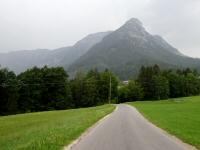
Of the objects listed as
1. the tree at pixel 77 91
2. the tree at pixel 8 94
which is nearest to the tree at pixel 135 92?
the tree at pixel 77 91

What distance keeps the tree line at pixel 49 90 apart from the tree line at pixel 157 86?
792 cm

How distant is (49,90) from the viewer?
367 ft

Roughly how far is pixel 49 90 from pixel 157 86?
48.1 metres

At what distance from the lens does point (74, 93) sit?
127 metres

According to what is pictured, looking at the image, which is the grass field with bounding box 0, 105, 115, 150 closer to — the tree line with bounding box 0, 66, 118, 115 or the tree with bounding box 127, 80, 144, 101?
the tree line with bounding box 0, 66, 118, 115

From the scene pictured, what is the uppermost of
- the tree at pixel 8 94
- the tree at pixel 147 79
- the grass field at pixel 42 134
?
the tree at pixel 147 79

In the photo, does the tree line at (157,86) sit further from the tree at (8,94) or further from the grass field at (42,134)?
the grass field at (42,134)

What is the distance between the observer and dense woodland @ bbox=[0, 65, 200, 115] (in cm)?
10003

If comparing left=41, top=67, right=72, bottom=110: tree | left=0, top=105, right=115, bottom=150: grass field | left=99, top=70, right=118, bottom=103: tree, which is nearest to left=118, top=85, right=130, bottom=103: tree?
left=99, top=70, right=118, bottom=103: tree

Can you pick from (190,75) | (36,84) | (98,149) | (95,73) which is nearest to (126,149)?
(98,149)

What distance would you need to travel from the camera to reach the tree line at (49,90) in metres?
97.7

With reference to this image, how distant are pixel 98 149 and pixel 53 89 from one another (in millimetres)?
97765

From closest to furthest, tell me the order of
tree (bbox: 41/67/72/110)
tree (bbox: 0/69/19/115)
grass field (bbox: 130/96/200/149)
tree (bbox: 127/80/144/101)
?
1. grass field (bbox: 130/96/200/149)
2. tree (bbox: 0/69/19/115)
3. tree (bbox: 41/67/72/110)
4. tree (bbox: 127/80/144/101)

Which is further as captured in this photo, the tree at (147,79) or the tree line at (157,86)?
the tree at (147,79)
